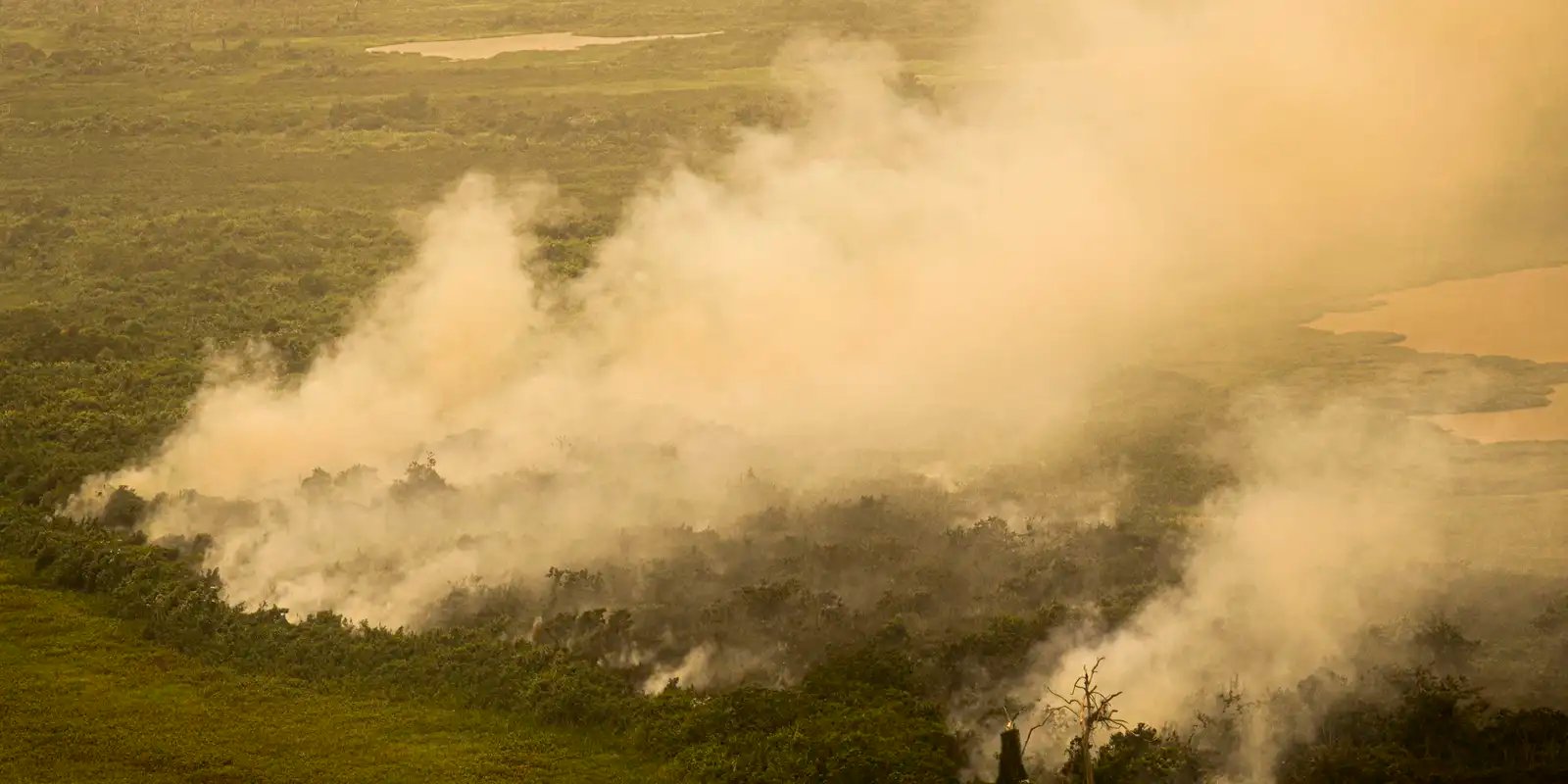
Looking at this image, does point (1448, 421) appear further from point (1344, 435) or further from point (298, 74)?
point (298, 74)

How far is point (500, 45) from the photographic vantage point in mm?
87375

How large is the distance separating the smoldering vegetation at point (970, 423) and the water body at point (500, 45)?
97.7ft

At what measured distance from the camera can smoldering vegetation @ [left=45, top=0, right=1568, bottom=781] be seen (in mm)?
24375

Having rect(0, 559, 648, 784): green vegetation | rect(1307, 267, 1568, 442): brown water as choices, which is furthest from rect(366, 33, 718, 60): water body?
rect(0, 559, 648, 784): green vegetation

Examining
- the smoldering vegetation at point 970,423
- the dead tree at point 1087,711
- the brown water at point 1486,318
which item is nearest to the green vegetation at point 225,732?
the smoldering vegetation at point 970,423

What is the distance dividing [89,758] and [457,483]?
916 cm

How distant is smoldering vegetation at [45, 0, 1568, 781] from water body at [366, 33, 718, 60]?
2978 cm

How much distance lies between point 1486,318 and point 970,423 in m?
14.7

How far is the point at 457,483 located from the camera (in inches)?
1244

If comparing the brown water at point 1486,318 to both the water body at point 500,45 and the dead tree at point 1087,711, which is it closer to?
the dead tree at point 1087,711

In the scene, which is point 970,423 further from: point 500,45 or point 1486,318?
point 500,45

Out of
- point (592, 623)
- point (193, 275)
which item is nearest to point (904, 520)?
point (592, 623)

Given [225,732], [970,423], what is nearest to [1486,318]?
[970,423]

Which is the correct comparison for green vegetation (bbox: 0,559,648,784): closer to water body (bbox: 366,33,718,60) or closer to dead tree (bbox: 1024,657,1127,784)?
dead tree (bbox: 1024,657,1127,784)
